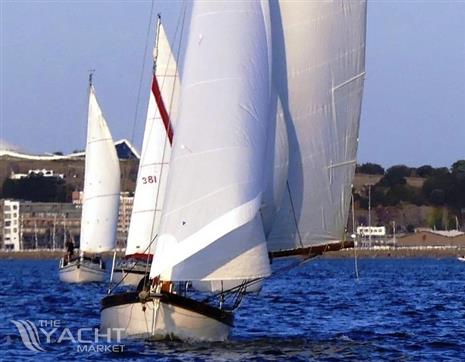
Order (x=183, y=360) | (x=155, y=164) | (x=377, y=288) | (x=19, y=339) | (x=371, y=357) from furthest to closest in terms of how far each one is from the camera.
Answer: (x=377, y=288) < (x=155, y=164) < (x=19, y=339) < (x=371, y=357) < (x=183, y=360)

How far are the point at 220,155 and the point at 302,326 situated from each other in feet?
30.2

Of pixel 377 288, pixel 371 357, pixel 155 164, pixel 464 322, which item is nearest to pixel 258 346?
Answer: pixel 371 357

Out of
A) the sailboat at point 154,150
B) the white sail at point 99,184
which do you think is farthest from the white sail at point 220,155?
the white sail at point 99,184

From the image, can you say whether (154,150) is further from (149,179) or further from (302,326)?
(302,326)

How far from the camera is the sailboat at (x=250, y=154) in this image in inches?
1029

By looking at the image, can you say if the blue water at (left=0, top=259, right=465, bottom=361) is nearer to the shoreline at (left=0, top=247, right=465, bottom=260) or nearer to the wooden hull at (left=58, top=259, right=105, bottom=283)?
the wooden hull at (left=58, top=259, right=105, bottom=283)

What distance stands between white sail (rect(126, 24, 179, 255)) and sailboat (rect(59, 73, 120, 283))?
572 inches

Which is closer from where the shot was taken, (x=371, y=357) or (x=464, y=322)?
(x=371, y=357)

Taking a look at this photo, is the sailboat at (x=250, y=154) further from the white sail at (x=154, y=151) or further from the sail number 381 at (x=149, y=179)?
the sail number 381 at (x=149, y=179)

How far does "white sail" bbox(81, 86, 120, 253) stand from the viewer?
62031 millimetres

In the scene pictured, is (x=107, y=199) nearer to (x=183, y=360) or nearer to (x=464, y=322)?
(x=464, y=322)

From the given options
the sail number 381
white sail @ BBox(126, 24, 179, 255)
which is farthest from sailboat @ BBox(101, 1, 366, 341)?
the sail number 381

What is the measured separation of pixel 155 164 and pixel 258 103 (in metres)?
19.9

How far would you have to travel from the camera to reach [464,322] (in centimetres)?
3719
